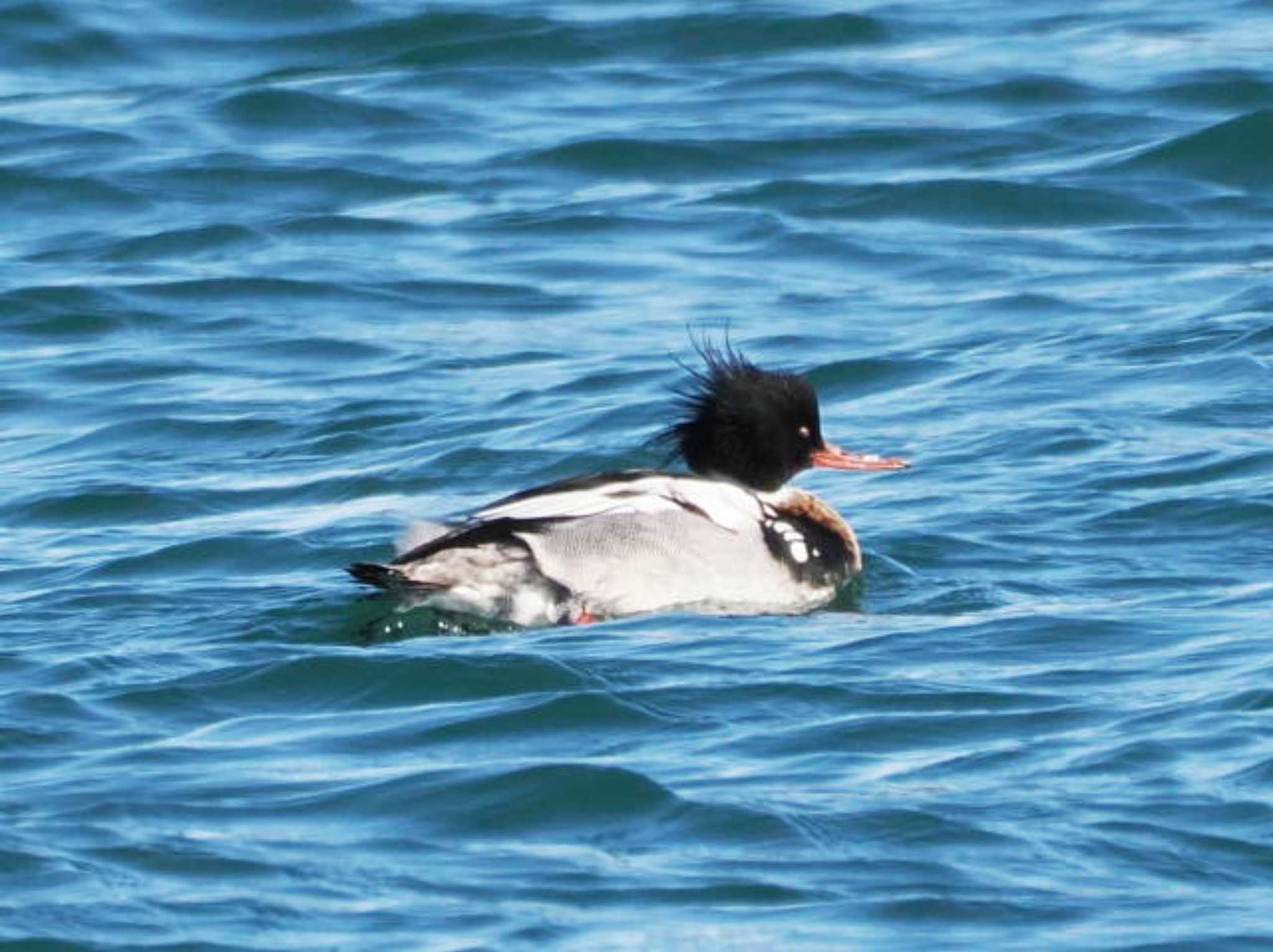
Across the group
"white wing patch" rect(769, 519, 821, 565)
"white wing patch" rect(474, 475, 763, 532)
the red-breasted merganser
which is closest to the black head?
the red-breasted merganser

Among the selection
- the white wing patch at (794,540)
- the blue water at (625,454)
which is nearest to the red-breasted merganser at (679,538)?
the white wing patch at (794,540)

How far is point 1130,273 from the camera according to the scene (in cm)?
1453

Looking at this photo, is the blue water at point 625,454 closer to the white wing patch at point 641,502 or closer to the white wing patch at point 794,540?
the white wing patch at point 794,540

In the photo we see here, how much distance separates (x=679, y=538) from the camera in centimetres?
1027

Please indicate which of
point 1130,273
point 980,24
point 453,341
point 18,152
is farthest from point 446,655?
point 980,24

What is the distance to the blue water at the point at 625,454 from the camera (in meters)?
7.36

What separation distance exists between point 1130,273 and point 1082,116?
271 cm

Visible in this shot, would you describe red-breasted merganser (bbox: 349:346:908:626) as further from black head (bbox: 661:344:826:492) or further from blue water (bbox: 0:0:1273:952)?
blue water (bbox: 0:0:1273:952)

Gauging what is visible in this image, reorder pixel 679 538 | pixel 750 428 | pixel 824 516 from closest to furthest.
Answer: pixel 679 538 < pixel 824 516 < pixel 750 428

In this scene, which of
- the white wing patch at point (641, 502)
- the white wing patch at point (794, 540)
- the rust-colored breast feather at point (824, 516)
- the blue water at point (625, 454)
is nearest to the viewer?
the blue water at point (625, 454)

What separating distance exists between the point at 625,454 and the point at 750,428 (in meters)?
1.51

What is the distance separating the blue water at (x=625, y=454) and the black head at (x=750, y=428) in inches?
16.7

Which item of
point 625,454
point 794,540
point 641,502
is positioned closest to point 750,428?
point 794,540

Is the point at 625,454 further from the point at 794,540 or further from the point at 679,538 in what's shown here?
the point at 679,538
